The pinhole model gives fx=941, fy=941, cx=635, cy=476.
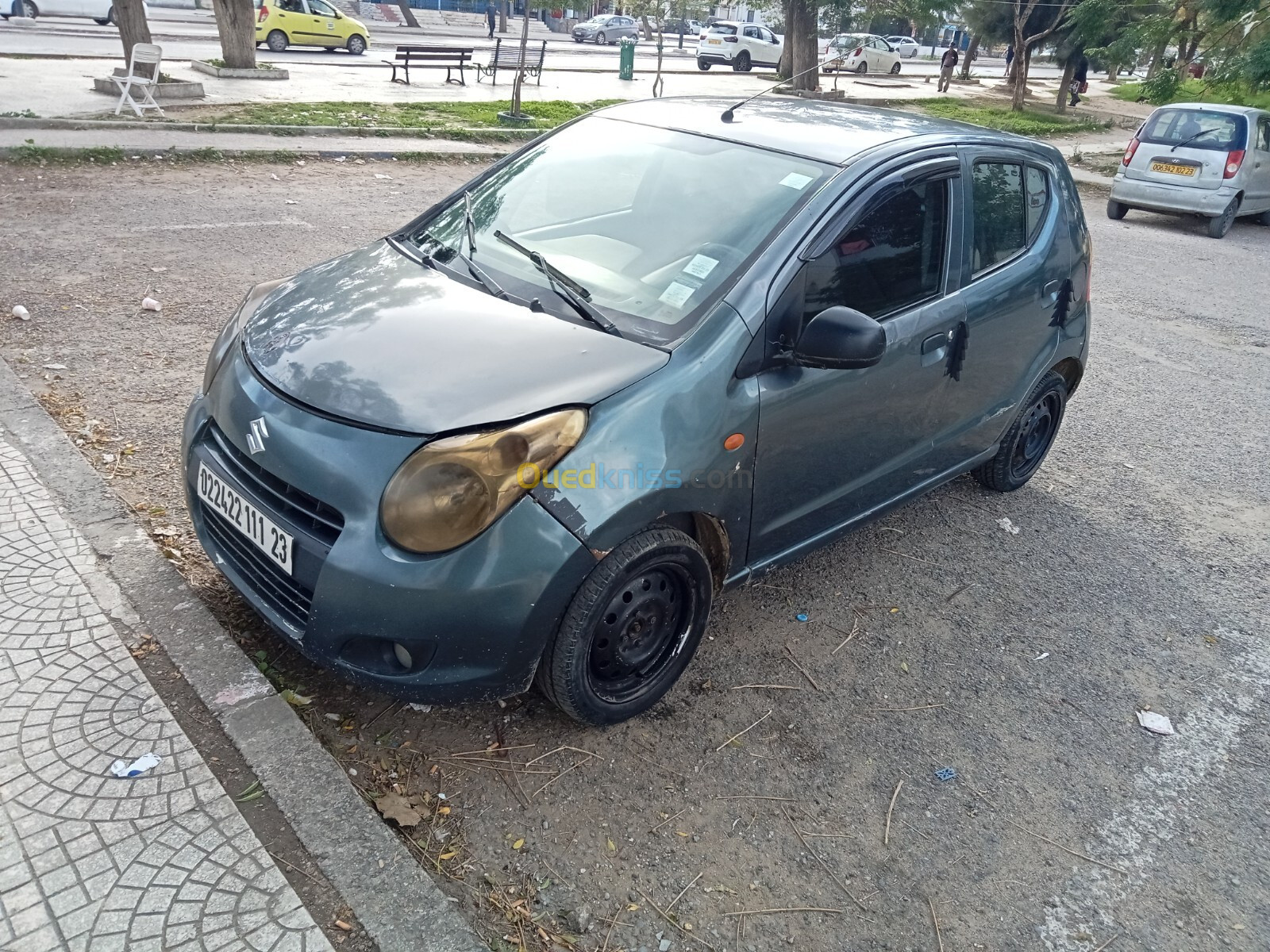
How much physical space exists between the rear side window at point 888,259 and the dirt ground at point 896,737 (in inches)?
49.6

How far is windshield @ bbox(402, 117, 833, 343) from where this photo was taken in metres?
3.10

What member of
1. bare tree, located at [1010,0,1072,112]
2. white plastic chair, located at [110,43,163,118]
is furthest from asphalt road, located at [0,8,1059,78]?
bare tree, located at [1010,0,1072,112]

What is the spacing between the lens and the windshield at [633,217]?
310 centimetres

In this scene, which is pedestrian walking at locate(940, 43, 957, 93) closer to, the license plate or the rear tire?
the rear tire

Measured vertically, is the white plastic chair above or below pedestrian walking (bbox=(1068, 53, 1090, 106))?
above

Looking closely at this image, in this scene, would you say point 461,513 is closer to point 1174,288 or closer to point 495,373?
point 495,373

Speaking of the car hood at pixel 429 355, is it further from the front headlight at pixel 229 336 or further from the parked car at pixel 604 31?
the parked car at pixel 604 31

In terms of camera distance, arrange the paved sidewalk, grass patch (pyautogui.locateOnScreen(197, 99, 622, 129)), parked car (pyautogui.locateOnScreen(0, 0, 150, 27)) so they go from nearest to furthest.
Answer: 1. the paved sidewalk
2. grass patch (pyautogui.locateOnScreen(197, 99, 622, 129))
3. parked car (pyautogui.locateOnScreen(0, 0, 150, 27))

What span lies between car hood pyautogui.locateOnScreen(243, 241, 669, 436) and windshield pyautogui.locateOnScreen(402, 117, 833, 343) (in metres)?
0.18

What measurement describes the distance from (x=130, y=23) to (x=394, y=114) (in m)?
4.02

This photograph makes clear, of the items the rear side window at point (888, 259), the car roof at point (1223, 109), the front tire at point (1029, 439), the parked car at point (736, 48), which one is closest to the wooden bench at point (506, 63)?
the parked car at point (736, 48)

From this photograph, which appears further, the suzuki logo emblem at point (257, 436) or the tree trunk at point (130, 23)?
the tree trunk at point (130, 23)

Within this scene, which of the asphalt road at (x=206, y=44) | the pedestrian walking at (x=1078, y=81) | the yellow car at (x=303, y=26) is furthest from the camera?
the pedestrian walking at (x=1078, y=81)

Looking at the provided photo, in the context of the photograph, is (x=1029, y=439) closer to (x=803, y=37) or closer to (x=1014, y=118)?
(x=1014, y=118)
